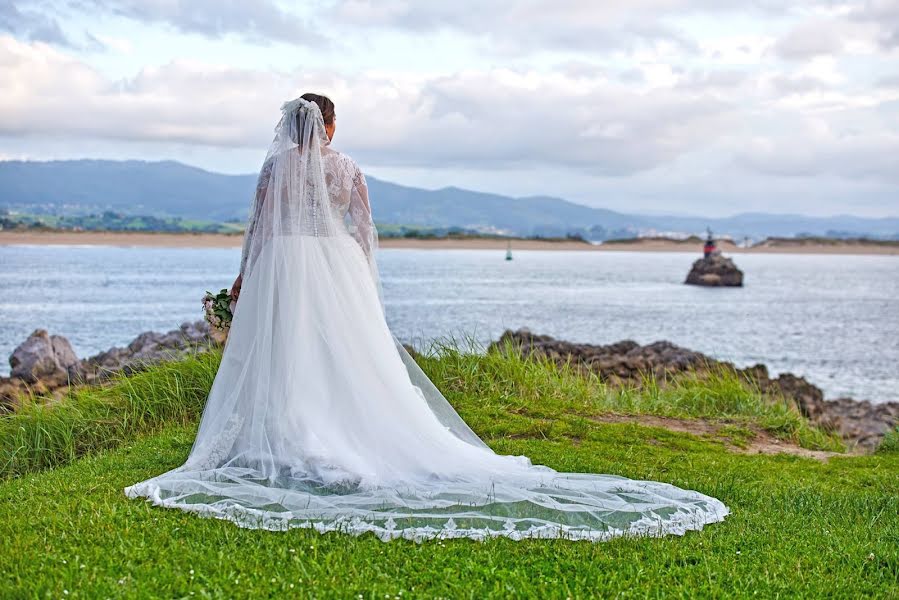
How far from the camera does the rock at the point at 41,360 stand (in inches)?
758

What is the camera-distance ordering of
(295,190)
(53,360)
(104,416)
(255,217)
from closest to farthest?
(295,190) → (255,217) → (104,416) → (53,360)

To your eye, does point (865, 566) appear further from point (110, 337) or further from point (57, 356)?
point (110, 337)

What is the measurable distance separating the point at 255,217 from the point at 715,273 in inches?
3420

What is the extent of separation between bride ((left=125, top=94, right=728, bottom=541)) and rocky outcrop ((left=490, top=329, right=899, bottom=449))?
10591 millimetres

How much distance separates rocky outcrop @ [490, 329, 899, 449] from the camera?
18.2m

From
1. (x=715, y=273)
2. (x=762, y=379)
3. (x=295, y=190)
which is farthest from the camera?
(x=715, y=273)

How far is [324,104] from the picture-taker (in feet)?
23.5

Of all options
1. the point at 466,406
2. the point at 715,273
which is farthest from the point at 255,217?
the point at 715,273

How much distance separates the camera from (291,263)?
6910 millimetres

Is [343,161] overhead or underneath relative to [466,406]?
overhead

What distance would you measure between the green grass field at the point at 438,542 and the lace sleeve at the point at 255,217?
200 cm

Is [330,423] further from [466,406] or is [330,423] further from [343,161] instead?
[466,406]

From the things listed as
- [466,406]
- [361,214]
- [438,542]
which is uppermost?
[361,214]

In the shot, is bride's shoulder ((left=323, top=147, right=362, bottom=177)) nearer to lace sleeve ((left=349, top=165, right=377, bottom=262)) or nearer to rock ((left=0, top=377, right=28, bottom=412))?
lace sleeve ((left=349, top=165, right=377, bottom=262))
